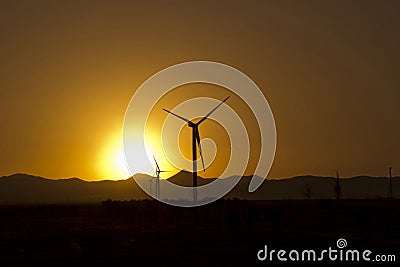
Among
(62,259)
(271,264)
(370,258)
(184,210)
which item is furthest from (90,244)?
(184,210)

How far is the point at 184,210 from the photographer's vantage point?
14738 cm

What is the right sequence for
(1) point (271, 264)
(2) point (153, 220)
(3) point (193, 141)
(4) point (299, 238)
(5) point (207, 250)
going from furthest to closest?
(2) point (153, 220) < (3) point (193, 141) < (4) point (299, 238) < (5) point (207, 250) < (1) point (271, 264)

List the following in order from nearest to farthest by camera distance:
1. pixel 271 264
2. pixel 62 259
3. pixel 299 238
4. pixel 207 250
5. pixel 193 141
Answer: pixel 271 264 < pixel 62 259 < pixel 207 250 < pixel 299 238 < pixel 193 141

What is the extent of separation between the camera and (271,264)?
42156mm

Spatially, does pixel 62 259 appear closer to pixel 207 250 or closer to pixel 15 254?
pixel 15 254

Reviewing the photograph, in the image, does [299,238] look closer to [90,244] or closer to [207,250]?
[207,250]

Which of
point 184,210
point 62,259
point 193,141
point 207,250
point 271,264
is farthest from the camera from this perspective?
point 184,210

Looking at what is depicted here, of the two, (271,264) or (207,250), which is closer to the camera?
(271,264)

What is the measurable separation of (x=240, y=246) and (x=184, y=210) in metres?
93.5

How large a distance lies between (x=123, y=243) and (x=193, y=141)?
43273 mm

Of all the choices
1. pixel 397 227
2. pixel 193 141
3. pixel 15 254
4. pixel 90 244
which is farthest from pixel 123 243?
pixel 193 141

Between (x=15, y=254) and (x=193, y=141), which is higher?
(x=193, y=141)

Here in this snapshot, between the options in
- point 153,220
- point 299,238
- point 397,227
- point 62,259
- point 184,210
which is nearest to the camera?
point 62,259

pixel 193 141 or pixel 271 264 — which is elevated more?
pixel 193 141
